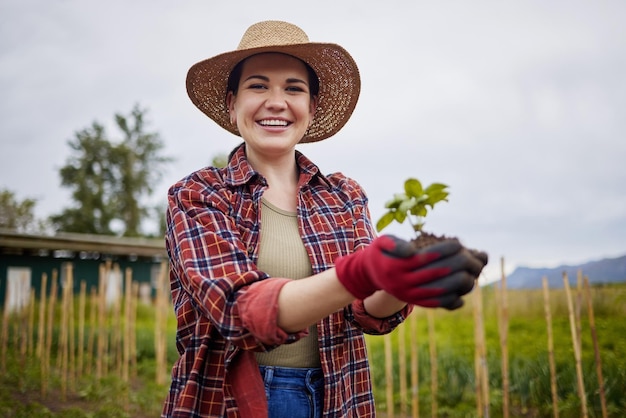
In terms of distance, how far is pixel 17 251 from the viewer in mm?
14812

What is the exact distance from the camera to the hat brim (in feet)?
4.77

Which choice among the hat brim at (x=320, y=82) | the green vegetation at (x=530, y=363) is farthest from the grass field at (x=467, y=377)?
the hat brim at (x=320, y=82)

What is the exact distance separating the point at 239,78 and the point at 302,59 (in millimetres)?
196

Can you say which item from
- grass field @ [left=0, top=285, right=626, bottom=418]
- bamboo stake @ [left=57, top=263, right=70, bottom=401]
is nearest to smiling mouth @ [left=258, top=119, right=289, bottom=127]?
grass field @ [left=0, top=285, right=626, bottom=418]

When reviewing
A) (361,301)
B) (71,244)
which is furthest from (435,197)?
(71,244)

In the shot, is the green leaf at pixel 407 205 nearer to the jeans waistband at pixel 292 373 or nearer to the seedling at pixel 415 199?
the seedling at pixel 415 199

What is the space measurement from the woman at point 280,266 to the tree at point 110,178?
23705 mm

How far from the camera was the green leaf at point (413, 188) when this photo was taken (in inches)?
52.2

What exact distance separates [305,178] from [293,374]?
1.79 ft

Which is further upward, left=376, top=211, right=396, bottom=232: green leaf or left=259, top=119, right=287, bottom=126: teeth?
left=259, top=119, right=287, bottom=126: teeth

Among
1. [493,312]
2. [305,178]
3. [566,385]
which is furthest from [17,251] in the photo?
[305,178]

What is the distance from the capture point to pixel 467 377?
16.8 feet

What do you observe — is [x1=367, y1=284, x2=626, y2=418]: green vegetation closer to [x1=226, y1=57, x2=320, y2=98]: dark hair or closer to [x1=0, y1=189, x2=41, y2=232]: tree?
[x1=226, y1=57, x2=320, y2=98]: dark hair

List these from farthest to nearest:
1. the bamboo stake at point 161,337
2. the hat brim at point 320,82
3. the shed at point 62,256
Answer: the shed at point 62,256 < the bamboo stake at point 161,337 < the hat brim at point 320,82
